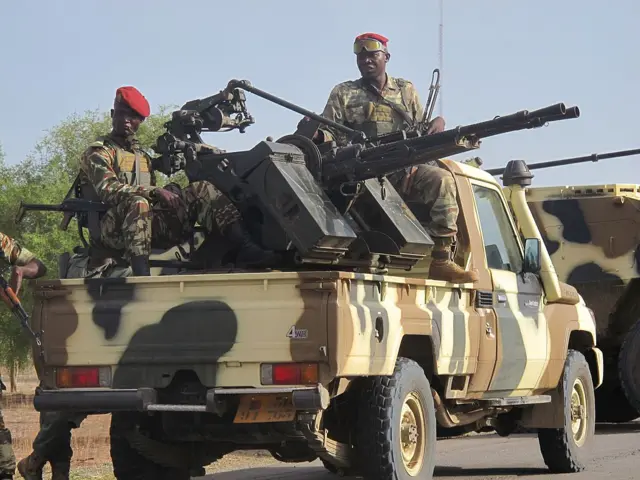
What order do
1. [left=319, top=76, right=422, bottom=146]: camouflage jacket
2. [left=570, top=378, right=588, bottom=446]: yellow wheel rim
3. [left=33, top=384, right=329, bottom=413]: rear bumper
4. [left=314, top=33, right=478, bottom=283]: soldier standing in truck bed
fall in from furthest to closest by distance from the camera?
[left=570, top=378, right=588, bottom=446]: yellow wheel rim, [left=319, top=76, right=422, bottom=146]: camouflage jacket, [left=314, top=33, right=478, bottom=283]: soldier standing in truck bed, [left=33, top=384, right=329, bottom=413]: rear bumper

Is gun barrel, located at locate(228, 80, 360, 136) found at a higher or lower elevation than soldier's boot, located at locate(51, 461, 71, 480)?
higher

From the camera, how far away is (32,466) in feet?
26.7

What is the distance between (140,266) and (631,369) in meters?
6.32

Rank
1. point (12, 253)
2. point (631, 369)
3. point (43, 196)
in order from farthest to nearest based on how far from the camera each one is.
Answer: point (43, 196), point (631, 369), point (12, 253)

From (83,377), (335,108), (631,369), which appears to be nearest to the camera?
(83,377)

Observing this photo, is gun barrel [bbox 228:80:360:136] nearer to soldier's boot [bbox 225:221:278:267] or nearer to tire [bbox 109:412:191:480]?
soldier's boot [bbox 225:221:278:267]

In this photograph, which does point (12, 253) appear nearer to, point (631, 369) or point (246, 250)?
point (246, 250)

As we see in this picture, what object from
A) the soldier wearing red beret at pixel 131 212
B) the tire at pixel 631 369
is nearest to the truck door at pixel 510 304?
the soldier wearing red beret at pixel 131 212

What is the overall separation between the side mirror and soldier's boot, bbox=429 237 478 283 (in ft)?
2.98

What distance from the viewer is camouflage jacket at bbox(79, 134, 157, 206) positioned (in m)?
8.27

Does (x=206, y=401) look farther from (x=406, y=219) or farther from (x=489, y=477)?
(x=489, y=477)

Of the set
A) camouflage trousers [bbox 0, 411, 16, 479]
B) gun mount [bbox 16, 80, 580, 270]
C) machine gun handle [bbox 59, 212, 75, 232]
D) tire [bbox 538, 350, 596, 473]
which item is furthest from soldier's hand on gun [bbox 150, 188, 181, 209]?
tire [bbox 538, 350, 596, 473]

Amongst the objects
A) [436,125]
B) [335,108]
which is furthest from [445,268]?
[335,108]

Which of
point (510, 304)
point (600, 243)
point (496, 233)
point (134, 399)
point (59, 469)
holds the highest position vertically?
point (600, 243)
